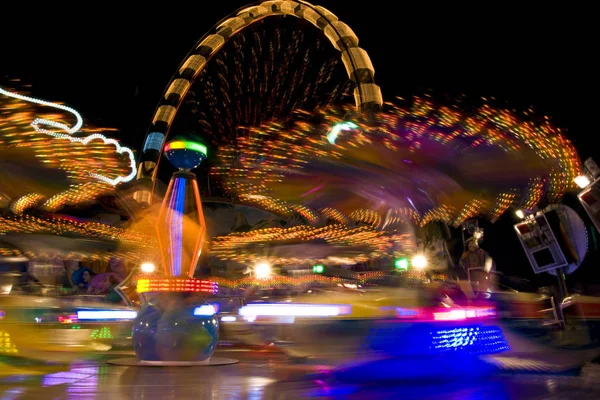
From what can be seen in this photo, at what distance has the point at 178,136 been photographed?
10.2m

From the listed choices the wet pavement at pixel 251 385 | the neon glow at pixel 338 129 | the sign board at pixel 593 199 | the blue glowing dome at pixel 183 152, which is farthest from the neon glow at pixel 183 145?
the sign board at pixel 593 199

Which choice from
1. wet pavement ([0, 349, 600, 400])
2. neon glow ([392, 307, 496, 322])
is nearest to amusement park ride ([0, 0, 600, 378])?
neon glow ([392, 307, 496, 322])

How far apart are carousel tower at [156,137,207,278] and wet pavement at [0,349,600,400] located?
1.91 m

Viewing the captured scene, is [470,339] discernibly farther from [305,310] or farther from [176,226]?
[176,226]

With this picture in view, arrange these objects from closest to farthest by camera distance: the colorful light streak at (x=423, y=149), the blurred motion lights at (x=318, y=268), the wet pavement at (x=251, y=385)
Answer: the wet pavement at (x=251, y=385) < the colorful light streak at (x=423, y=149) < the blurred motion lights at (x=318, y=268)

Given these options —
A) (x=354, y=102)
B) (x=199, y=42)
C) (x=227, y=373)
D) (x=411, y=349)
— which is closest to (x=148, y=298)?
(x=227, y=373)

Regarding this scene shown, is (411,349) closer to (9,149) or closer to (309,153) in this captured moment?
(309,153)

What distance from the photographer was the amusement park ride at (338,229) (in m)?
8.27

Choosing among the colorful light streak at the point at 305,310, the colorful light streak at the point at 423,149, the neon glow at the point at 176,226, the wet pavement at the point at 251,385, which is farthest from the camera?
the colorful light streak at the point at 423,149

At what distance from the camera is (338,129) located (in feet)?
41.7

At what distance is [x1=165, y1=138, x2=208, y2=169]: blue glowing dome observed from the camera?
1017 centimetres

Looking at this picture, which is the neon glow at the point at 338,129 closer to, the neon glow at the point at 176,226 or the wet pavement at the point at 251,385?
the neon glow at the point at 176,226

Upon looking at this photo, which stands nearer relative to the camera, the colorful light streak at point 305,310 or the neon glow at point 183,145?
the colorful light streak at point 305,310

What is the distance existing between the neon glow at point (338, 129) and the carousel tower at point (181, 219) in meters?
3.39
